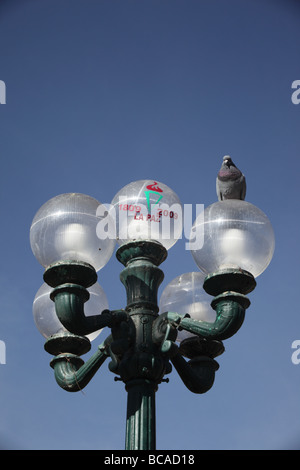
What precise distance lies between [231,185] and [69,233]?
1485 millimetres

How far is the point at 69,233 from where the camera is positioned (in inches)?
221

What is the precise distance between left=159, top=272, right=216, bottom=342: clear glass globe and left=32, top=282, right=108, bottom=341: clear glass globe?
57cm

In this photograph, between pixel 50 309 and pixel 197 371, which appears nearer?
pixel 197 371

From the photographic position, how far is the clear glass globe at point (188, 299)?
6392 millimetres

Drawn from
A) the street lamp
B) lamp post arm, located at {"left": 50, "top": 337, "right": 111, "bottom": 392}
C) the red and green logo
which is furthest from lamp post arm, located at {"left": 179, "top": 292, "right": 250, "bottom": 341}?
the red and green logo

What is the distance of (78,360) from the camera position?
6031mm

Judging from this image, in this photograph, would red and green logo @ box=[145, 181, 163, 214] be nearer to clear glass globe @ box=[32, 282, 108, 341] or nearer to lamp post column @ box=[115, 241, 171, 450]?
lamp post column @ box=[115, 241, 171, 450]

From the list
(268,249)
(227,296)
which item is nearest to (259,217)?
(268,249)

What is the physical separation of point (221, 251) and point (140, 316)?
0.78 m

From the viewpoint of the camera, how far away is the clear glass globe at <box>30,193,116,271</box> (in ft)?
18.4

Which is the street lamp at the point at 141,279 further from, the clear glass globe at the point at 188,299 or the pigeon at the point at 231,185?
the pigeon at the point at 231,185

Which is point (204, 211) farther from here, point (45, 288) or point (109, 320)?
point (45, 288)

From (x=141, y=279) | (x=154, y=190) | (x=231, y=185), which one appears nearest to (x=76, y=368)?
(x=141, y=279)

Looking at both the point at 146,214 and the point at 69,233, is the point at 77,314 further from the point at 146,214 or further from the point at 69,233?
the point at 146,214
